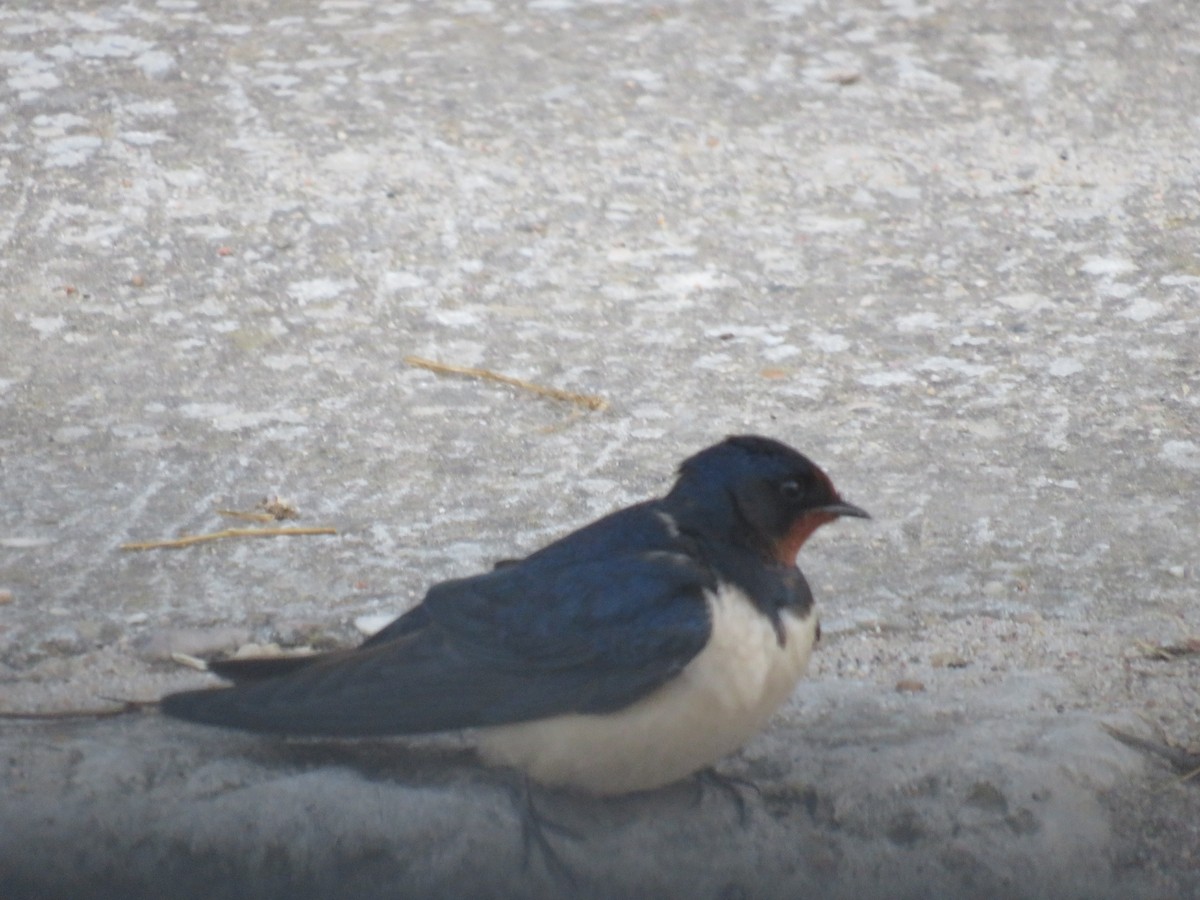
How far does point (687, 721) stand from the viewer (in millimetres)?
2404

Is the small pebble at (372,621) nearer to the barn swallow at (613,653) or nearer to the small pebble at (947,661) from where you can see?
the barn swallow at (613,653)

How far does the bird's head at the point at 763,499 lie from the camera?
2574 millimetres

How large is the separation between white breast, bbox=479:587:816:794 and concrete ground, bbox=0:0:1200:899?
122mm

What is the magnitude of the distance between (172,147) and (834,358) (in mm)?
2403

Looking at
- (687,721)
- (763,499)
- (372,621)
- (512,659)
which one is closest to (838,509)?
(763,499)

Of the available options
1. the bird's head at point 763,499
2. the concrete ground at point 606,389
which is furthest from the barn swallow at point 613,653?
the concrete ground at point 606,389

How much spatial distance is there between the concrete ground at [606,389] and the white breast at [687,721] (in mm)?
122

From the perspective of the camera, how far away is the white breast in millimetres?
2395

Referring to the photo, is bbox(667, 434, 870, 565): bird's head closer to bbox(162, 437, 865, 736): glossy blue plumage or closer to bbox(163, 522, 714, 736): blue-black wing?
bbox(162, 437, 865, 736): glossy blue plumage

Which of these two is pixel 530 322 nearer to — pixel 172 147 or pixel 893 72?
pixel 172 147

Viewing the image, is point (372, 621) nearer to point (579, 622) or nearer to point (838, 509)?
point (579, 622)

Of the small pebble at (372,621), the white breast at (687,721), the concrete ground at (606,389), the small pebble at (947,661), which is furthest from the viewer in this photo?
the small pebble at (372,621)

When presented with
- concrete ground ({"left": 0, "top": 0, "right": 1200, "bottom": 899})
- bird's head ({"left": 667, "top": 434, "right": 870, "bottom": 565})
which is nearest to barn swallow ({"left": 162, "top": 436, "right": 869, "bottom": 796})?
bird's head ({"left": 667, "top": 434, "right": 870, "bottom": 565})

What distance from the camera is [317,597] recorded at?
10.8 ft
